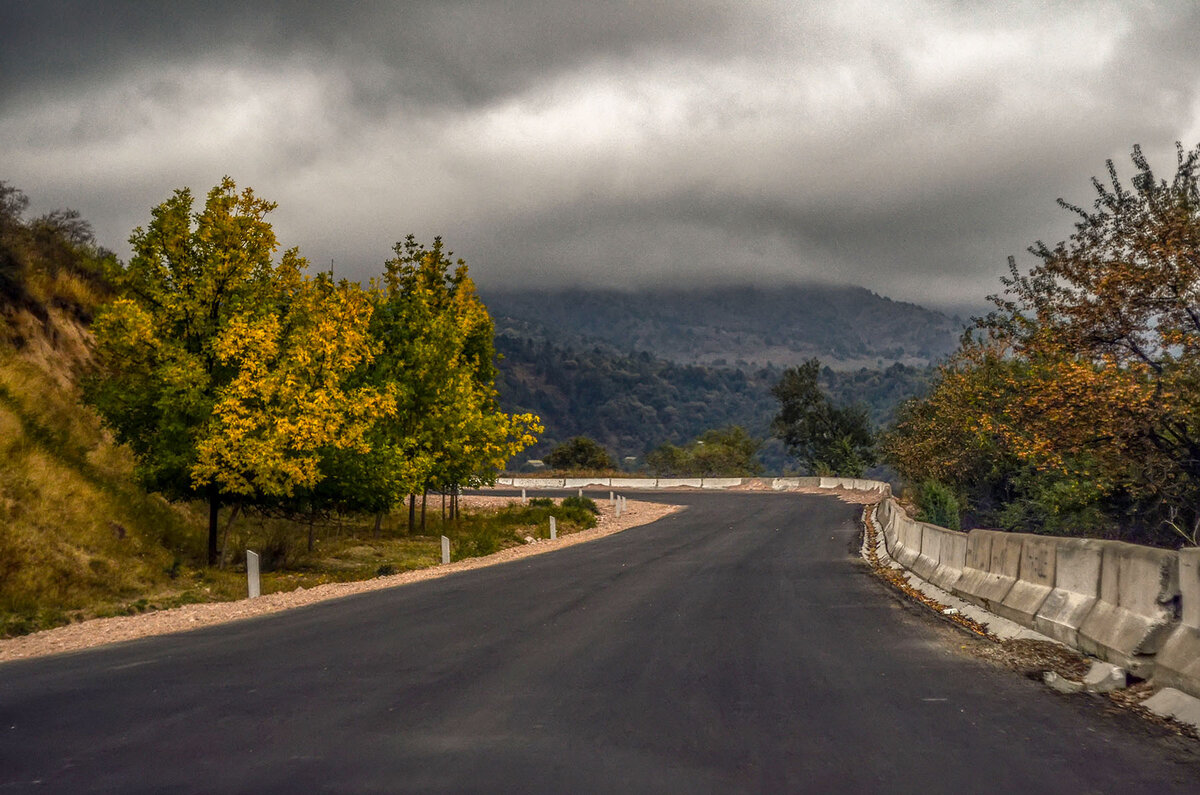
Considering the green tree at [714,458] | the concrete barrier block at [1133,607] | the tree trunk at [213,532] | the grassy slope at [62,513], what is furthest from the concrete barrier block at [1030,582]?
the green tree at [714,458]

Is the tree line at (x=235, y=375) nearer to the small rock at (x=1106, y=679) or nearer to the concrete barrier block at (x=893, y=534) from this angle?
the concrete barrier block at (x=893, y=534)

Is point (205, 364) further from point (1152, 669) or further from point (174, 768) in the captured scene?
point (1152, 669)

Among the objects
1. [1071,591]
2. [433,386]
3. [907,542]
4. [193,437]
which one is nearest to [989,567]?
[1071,591]

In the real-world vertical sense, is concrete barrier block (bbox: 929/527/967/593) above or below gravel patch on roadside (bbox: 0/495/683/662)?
above

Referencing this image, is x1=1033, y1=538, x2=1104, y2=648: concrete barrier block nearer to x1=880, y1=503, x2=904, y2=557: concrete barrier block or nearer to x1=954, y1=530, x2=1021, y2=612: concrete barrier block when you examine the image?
x1=954, y1=530, x2=1021, y2=612: concrete barrier block

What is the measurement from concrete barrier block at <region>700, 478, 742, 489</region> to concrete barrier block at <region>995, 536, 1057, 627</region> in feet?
212

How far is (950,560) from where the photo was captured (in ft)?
46.3

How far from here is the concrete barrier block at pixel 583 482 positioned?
79.9 meters

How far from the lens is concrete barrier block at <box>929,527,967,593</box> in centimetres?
1335

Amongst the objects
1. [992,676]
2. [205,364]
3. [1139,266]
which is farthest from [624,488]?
[992,676]

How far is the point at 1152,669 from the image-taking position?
7098 millimetres

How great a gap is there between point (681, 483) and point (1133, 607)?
7161cm

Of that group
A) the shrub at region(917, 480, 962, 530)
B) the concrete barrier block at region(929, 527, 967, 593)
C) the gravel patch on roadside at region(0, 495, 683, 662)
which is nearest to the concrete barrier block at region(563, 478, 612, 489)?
the shrub at region(917, 480, 962, 530)

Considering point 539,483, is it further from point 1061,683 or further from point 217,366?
point 1061,683
